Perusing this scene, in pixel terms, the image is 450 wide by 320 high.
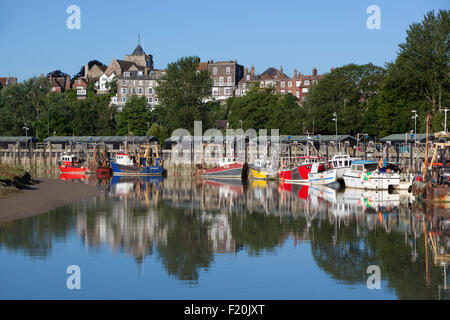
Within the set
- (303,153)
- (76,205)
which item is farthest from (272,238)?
(303,153)

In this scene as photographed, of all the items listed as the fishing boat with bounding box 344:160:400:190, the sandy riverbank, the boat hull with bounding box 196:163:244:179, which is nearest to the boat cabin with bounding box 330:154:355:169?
the fishing boat with bounding box 344:160:400:190

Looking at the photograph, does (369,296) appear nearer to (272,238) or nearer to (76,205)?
(272,238)

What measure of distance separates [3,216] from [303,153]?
250 ft

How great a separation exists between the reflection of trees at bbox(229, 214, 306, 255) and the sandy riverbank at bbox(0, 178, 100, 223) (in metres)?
Answer: 14.9

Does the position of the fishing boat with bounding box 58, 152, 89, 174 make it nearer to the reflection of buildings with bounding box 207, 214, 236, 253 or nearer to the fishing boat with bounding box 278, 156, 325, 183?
the fishing boat with bounding box 278, 156, 325, 183

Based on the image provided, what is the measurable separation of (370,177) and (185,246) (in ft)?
129

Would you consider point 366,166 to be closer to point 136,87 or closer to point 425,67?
point 425,67

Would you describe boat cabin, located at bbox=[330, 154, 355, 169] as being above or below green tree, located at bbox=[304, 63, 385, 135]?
below

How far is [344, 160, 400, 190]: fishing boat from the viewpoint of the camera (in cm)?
6882

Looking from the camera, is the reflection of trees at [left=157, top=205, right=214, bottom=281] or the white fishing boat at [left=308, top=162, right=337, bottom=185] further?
the white fishing boat at [left=308, top=162, right=337, bottom=185]

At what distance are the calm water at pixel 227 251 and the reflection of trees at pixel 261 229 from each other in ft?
0.23

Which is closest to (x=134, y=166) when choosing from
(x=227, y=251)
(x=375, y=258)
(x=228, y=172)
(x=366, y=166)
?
(x=228, y=172)

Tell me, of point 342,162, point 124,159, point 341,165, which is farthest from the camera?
point 124,159

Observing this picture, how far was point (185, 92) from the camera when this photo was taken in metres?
138
